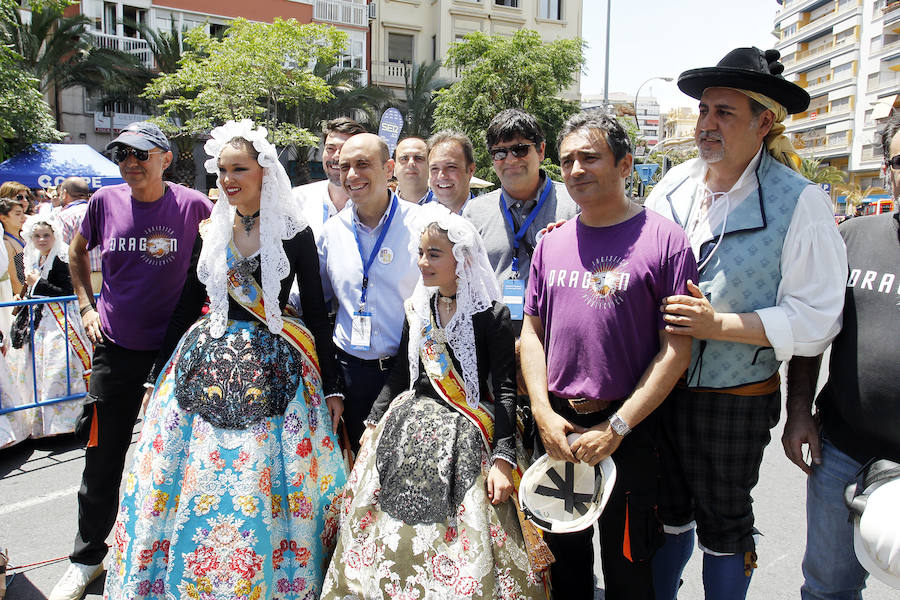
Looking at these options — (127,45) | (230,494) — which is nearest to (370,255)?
(230,494)

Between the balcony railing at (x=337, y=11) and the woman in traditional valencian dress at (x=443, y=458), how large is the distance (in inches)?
1152

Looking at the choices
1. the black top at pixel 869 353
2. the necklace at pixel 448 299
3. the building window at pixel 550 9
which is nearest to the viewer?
the black top at pixel 869 353

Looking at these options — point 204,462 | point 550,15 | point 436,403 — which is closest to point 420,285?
point 436,403

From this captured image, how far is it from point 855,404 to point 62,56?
2694 cm

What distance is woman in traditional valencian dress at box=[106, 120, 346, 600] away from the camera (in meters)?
2.60

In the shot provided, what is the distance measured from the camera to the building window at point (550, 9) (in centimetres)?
3281

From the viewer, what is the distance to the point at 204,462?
2.64m

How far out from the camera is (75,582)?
3.14 meters

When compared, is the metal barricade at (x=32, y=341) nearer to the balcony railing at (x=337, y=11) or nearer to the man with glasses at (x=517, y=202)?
the man with glasses at (x=517, y=202)

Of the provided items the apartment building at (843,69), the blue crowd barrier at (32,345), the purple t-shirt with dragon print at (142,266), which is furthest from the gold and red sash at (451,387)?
the apartment building at (843,69)

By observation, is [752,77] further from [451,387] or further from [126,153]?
[126,153]

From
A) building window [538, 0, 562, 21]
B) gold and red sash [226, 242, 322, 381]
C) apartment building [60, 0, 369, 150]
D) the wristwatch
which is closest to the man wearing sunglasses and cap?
gold and red sash [226, 242, 322, 381]

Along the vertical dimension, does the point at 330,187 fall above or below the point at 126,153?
below

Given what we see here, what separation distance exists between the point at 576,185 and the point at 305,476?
5.60ft
